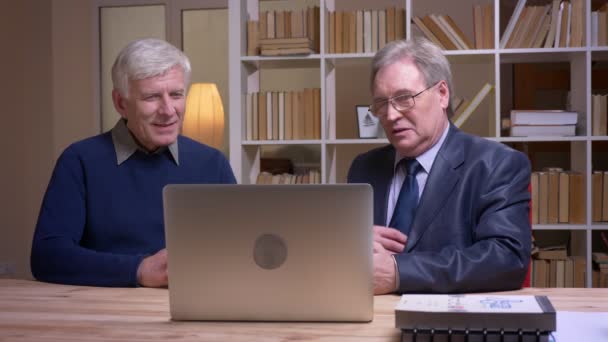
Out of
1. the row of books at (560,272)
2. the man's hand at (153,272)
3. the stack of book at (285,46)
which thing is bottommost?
the row of books at (560,272)

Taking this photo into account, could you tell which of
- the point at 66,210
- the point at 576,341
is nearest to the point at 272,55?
the point at 66,210

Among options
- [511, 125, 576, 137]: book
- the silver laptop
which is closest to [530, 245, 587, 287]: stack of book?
[511, 125, 576, 137]: book

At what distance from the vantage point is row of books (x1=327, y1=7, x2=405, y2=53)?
4.13 m

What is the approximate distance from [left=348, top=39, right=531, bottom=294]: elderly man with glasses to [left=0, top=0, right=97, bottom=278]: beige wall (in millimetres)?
4259

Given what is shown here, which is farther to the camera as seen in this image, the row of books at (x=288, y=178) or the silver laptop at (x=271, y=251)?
the row of books at (x=288, y=178)

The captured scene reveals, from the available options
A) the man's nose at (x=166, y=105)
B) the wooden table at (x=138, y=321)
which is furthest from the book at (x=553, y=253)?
the man's nose at (x=166, y=105)

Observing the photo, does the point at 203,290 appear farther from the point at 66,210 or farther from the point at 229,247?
the point at 66,210

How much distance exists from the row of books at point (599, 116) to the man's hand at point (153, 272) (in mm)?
2664

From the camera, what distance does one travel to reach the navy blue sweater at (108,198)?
2242 mm

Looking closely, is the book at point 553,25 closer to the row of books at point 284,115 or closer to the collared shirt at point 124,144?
the row of books at point 284,115

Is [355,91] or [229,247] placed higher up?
[355,91]

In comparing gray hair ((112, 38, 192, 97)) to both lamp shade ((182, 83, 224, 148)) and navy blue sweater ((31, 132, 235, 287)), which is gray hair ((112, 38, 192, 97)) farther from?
lamp shade ((182, 83, 224, 148))

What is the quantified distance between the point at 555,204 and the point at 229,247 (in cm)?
291

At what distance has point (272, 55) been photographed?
4.15 m
